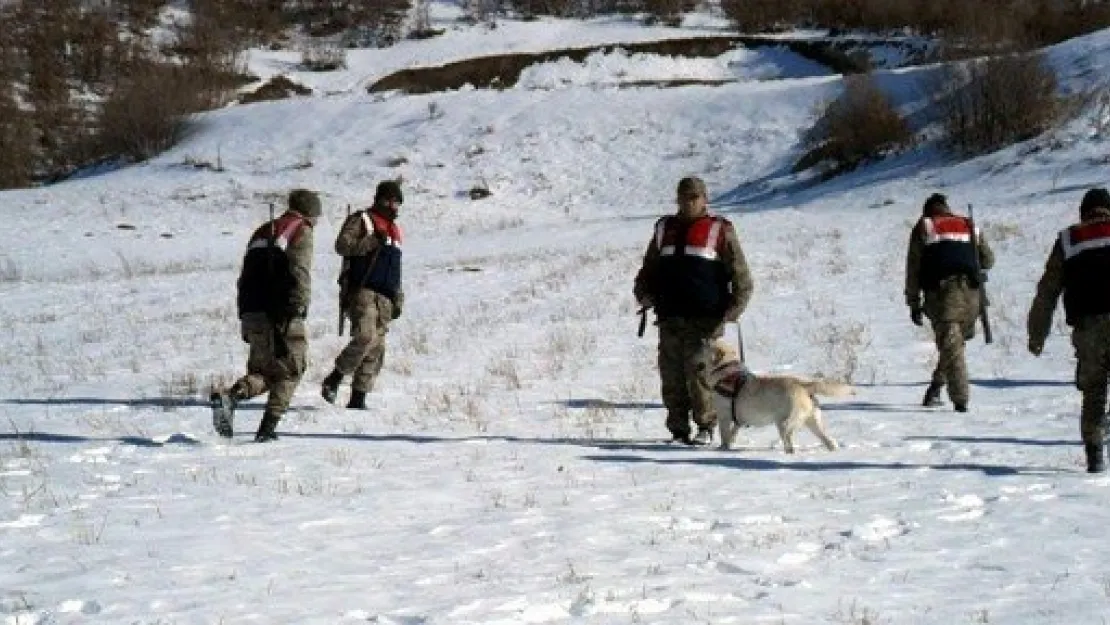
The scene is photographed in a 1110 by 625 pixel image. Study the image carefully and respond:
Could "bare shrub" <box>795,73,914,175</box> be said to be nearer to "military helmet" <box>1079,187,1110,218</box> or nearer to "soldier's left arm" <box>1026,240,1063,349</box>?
"soldier's left arm" <box>1026,240,1063,349</box>

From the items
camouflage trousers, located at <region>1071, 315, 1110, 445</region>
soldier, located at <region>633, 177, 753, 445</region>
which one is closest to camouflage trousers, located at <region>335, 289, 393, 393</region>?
soldier, located at <region>633, 177, 753, 445</region>

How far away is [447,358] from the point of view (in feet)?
49.2

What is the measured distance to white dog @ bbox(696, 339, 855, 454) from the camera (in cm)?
866

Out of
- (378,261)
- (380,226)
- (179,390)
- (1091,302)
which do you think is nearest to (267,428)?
(378,261)

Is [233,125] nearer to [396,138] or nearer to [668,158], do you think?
[396,138]

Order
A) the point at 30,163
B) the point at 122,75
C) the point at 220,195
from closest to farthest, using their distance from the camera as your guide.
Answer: the point at 220,195, the point at 30,163, the point at 122,75

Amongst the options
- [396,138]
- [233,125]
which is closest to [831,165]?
[396,138]

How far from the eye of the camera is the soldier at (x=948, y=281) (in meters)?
10.5

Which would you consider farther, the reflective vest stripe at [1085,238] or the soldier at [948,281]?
the soldier at [948,281]

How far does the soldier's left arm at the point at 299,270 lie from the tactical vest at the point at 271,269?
0.03 meters

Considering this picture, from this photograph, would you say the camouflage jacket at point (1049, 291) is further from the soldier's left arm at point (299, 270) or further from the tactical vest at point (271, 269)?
the tactical vest at point (271, 269)

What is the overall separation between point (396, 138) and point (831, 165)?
2147cm

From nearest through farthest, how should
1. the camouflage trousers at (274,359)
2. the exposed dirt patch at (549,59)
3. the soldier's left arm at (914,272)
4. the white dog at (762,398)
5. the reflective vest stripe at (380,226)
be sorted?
the white dog at (762,398) < the camouflage trousers at (274,359) < the soldier's left arm at (914,272) < the reflective vest stripe at (380,226) < the exposed dirt patch at (549,59)

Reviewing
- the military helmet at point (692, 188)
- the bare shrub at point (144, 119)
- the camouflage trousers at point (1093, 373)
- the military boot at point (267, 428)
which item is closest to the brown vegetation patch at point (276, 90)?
the bare shrub at point (144, 119)
